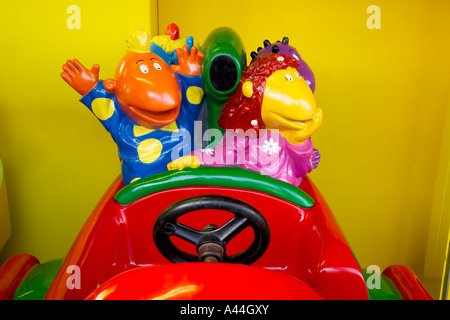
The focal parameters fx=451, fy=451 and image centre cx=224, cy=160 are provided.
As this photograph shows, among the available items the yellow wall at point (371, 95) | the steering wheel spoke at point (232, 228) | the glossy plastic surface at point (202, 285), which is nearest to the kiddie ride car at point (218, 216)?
the steering wheel spoke at point (232, 228)

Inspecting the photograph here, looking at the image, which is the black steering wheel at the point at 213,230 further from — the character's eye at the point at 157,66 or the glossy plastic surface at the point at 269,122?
the character's eye at the point at 157,66

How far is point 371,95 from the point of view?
1879 mm

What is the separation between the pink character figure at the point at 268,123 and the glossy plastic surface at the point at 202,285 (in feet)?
2.14

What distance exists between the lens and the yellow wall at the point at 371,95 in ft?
5.86

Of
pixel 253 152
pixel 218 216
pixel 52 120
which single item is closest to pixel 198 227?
pixel 218 216

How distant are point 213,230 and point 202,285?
311mm

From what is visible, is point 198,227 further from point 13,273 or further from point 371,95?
point 371,95

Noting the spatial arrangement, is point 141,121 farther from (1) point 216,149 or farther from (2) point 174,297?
(2) point 174,297

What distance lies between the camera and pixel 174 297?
0.52 metres

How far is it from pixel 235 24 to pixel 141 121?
2.42ft

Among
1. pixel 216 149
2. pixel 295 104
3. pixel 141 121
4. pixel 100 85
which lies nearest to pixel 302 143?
pixel 295 104

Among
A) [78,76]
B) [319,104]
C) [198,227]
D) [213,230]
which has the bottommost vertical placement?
[198,227]

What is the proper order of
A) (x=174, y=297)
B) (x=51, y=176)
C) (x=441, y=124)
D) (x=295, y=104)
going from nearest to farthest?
(x=174, y=297)
(x=295, y=104)
(x=51, y=176)
(x=441, y=124)

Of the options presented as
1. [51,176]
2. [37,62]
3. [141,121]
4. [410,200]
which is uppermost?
[37,62]
